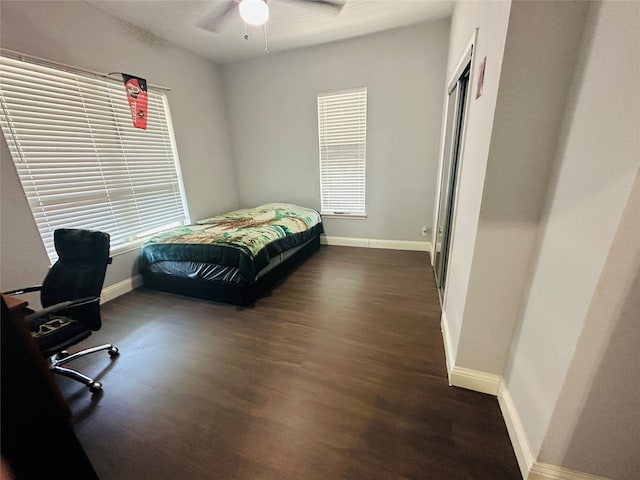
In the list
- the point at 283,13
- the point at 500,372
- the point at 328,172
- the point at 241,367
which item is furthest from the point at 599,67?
the point at 328,172

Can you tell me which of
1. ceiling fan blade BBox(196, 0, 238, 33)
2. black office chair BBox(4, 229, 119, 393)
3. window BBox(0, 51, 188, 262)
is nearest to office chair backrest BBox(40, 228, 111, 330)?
black office chair BBox(4, 229, 119, 393)

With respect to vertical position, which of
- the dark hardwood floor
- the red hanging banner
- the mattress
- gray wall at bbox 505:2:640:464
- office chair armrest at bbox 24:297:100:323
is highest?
the red hanging banner

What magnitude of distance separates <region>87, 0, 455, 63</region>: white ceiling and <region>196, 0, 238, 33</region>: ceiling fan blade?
2cm

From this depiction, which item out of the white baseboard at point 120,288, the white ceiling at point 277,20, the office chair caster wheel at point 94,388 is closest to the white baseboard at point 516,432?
the office chair caster wheel at point 94,388

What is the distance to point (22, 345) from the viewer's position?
2.13ft

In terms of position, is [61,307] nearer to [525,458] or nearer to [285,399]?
[285,399]

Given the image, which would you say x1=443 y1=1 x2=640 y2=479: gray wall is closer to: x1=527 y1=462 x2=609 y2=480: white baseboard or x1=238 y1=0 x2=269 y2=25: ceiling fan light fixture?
x1=527 y1=462 x2=609 y2=480: white baseboard

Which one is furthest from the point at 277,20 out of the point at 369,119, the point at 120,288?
the point at 120,288

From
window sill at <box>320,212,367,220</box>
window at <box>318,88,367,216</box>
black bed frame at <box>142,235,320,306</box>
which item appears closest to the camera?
black bed frame at <box>142,235,320,306</box>

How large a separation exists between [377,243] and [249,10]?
10.00ft

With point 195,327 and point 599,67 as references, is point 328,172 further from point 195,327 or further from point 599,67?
point 599,67

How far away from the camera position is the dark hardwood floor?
3.95 ft

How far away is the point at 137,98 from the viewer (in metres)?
2.88

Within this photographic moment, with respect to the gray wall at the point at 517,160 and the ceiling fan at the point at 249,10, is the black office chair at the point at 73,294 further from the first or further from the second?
the gray wall at the point at 517,160
